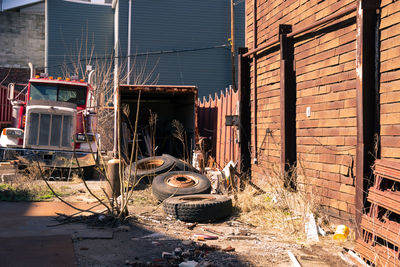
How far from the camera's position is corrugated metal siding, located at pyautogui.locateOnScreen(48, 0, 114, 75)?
22984 mm

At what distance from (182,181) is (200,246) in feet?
12.5

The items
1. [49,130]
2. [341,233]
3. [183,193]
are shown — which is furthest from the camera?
[49,130]

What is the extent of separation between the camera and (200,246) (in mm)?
5430

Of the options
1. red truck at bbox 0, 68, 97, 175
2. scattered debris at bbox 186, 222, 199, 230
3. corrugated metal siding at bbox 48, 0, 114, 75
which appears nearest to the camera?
scattered debris at bbox 186, 222, 199, 230

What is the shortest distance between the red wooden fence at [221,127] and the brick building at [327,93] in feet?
6.27

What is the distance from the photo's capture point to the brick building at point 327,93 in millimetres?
5535

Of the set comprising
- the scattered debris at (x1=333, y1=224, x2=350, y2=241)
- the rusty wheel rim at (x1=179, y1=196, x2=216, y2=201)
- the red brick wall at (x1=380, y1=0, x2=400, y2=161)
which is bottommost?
the scattered debris at (x1=333, y1=224, x2=350, y2=241)

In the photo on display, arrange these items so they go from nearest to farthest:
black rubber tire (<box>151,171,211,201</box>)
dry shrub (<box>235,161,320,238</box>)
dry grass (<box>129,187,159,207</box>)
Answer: dry shrub (<box>235,161,320,238</box>), black rubber tire (<box>151,171,211,201</box>), dry grass (<box>129,187,159,207</box>)

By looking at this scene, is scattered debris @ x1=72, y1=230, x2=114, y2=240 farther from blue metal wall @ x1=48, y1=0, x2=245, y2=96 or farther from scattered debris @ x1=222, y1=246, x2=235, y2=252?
blue metal wall @ x1=48, y1=0, x2=245, y2=96

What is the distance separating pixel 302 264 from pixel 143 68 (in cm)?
1844

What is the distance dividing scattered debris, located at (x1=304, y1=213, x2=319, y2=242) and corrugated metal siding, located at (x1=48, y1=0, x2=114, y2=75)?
19.1 metres

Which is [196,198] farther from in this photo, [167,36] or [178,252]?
[167,36]

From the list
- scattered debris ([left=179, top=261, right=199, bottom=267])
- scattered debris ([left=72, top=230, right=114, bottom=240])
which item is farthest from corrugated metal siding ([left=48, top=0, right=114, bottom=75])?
scattered debris ([left=179, top=261, right=199, bottom=267])

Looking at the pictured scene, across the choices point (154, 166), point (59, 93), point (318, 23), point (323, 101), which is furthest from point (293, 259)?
point (59, 93)
